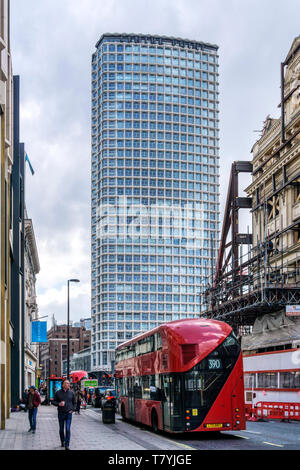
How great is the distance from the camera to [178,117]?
540 ft

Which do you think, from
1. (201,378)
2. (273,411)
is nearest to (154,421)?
(201,378)

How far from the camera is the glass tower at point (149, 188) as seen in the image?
16100 centimetres

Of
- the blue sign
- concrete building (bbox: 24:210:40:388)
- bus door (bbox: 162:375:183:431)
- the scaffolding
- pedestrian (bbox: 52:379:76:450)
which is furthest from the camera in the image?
concrete building (bbox: 24:210:40:388)

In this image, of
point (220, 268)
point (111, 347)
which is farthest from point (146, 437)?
point (111, 347)

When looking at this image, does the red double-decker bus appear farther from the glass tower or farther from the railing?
the glass tower

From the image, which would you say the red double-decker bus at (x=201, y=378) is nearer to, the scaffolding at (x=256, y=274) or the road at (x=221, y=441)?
the road at (x=221, y=441)

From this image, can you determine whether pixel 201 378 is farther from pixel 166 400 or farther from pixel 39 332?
pixel 39 332

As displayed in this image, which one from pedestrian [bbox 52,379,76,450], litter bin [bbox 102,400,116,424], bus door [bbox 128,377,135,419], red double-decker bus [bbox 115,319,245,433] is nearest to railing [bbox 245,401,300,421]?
bus door [bbox 128,377,135,419]

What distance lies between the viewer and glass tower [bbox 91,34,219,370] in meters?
161

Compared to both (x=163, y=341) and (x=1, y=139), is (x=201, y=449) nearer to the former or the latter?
(x=163, y=341)

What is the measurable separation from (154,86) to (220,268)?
108928mm

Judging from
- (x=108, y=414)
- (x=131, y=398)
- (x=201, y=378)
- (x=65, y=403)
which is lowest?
(x=108, y=414)

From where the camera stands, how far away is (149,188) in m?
160

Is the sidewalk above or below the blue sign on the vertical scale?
below
